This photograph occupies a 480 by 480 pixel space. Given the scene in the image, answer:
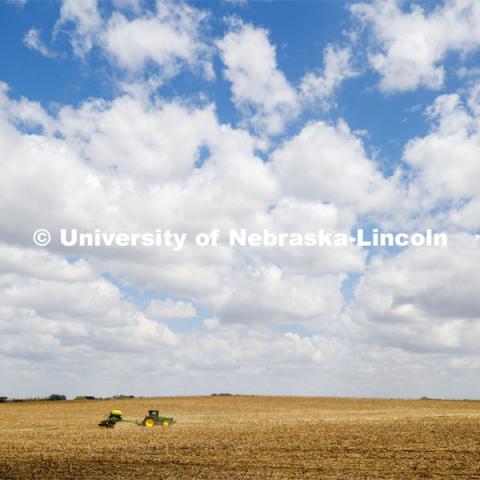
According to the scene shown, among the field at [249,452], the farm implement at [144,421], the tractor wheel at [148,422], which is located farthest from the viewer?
the tractor wheel at [148,422]

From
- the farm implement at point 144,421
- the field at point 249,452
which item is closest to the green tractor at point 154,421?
the farm implement at point 144,421

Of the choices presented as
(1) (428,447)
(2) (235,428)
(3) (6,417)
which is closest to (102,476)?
(1) (428,447)

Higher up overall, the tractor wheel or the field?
the field

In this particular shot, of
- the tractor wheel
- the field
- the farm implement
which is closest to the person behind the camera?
the field

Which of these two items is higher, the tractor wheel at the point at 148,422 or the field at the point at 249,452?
the field at the point at 249,452

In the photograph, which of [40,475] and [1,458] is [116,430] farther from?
[40,475]

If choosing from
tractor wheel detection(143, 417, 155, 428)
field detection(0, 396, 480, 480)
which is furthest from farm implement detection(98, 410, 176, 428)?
field detection(0, 396, 480, 480)

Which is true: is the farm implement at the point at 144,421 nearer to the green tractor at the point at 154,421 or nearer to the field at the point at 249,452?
the green tractor at the point at 154,421

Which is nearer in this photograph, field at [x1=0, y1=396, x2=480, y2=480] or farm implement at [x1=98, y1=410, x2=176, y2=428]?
field at [x1=0, y1=396, x2=480, y2=480]

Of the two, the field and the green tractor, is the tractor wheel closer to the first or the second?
the green tractor

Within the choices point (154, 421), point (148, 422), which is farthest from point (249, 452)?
point (154, 421)

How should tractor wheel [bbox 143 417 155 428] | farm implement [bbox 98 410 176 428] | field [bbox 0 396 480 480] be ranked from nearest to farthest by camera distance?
1. field [bbox 0 396 480 480]
2. farm implement [bbox 98 410 176 428]
3. tractor wheel [bbox 143 417 155 428]

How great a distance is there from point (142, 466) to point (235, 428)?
19.0 m

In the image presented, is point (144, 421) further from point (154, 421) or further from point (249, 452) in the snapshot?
point (249, 452)
